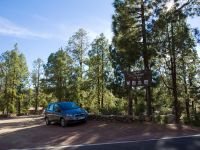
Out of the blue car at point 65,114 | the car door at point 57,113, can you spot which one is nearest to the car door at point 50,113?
the blue car at point 65,114

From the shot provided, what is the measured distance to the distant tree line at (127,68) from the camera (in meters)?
26.5

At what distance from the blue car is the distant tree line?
382cm

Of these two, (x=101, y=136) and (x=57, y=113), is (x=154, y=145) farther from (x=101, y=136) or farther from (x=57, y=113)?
(x=57, y=113)

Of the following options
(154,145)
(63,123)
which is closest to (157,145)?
(154,145)

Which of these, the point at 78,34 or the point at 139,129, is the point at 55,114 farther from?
the point at 78,34

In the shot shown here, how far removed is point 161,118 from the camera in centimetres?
2156

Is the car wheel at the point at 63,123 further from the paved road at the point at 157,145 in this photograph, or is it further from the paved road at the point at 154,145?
the paved road at the point at 157,145

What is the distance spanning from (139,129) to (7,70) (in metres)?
43.8

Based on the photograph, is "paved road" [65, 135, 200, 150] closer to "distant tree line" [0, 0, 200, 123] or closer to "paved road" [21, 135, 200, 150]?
"paved road" [21, 135, 200, 150]

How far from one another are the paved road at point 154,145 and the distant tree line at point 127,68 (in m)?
7.81

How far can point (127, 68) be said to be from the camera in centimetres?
3388

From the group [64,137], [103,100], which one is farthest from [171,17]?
[103,100]

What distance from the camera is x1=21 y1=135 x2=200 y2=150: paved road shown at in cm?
1270

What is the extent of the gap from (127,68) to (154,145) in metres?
20.8
